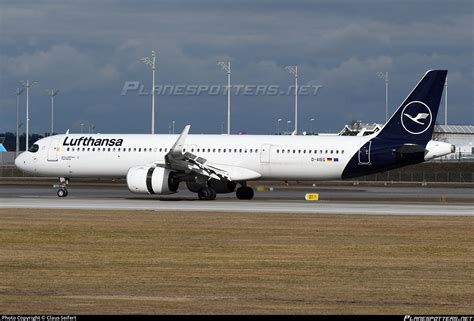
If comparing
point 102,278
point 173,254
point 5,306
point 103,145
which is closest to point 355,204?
point 103,145

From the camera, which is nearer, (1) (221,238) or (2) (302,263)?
(2) (302,263)

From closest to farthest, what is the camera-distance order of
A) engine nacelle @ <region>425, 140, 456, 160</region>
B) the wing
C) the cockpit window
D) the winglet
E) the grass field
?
the grass field
the winglet
the wing
engine nacelle @ <region>425, 140, 456, 160</region>
the cockpit window

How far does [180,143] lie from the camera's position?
172ft

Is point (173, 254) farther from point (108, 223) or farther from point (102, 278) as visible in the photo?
point (108, 223)

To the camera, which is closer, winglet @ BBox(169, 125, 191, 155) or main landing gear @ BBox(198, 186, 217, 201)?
winglet @ BBox(169, 125, 191, 155)

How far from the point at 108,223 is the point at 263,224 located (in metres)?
5.63

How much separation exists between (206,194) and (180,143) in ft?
10.0

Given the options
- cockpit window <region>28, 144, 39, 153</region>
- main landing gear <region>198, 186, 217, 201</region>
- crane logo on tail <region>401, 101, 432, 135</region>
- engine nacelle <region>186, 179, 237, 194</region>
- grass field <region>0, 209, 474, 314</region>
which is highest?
crane logo on tail <region>401, 101, 432, 135</region>

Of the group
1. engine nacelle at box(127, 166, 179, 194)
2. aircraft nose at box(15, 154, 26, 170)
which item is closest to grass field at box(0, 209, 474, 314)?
engine nacelle at box(127, 166, 179, 194)

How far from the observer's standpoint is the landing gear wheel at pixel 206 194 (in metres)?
52.6

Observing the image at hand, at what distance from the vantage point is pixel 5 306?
679 inches

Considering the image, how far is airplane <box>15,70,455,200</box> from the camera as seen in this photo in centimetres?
5216

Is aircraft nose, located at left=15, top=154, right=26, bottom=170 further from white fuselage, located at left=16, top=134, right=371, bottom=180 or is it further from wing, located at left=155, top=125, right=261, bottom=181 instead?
wing, located at left=155, top=125, right=261, bottom=181

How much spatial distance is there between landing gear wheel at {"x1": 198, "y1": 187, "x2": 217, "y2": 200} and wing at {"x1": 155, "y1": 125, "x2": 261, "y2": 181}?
801 mm
